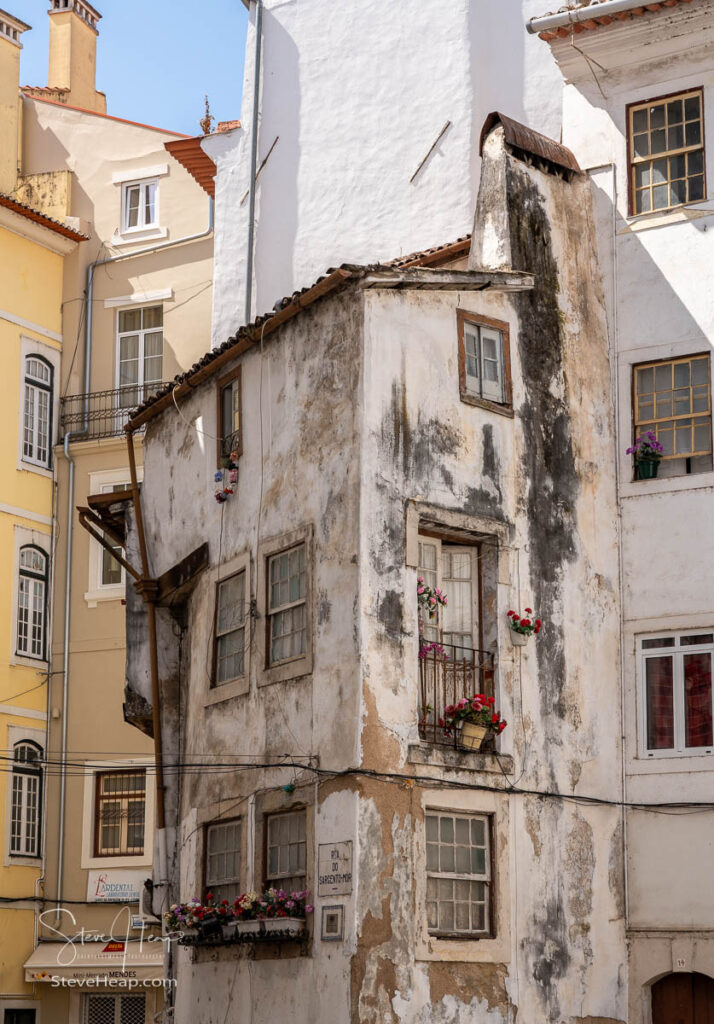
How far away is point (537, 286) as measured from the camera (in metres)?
21.4

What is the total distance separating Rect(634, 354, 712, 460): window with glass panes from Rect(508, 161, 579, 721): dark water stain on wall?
1222mm

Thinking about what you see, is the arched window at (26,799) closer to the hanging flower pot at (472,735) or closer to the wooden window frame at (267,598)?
the wooden window frame at (267,598)

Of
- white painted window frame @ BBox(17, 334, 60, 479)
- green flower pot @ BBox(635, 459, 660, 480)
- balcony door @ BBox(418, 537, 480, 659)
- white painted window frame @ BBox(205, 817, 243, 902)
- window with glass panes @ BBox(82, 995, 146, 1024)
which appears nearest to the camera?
balcony door @ BBox(418, 537, 480, 659)

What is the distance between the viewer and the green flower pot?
21.5 metres

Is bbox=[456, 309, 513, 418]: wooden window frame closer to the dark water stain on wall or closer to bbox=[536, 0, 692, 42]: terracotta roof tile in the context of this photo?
the dark water stain on wall

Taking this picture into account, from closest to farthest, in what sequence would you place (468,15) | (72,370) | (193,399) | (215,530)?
1. (215,530)
2. (193,399)
3. (468,15)
4. (72,370)

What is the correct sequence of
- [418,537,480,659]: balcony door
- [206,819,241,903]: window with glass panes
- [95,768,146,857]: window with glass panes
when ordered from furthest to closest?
[95,768,146,857]: window with glass panes, [206,819,241,903]: window with glass panes, [418,537,480,659]: balcony door

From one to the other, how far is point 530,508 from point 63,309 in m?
19.0

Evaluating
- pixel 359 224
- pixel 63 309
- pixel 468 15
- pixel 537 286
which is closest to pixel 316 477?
pixel 537 286

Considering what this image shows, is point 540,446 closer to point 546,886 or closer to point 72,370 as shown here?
point 546,886

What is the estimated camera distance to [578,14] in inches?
875

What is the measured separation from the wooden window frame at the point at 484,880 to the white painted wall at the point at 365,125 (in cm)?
1271

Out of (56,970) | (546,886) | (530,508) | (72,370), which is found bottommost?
(56,970)

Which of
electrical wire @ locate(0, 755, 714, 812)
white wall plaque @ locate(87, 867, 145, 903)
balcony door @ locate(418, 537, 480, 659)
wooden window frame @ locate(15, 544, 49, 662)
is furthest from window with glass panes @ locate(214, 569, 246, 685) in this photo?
wooden window frame @ locate(15, 544, 49, 662)
